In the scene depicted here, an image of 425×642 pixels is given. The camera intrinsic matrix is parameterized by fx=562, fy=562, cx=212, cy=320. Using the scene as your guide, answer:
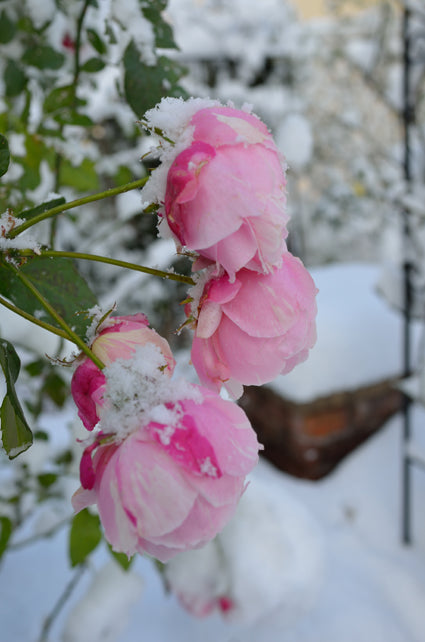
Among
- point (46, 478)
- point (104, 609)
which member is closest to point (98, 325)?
point (46, 478)

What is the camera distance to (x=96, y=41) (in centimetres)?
65

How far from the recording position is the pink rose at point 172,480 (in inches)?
10.5

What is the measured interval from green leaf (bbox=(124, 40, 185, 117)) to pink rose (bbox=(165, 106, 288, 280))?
0.24m

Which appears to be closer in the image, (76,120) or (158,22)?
(158,22)

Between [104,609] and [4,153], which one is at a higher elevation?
[4,153]

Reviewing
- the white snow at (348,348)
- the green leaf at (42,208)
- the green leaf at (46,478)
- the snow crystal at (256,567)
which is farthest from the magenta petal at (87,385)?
the white snow at (348,348)

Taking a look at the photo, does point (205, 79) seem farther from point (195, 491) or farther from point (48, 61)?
point (195, 491)

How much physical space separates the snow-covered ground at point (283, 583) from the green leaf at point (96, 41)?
0.91m

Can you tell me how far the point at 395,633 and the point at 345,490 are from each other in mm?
602

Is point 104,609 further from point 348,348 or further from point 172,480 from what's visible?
point 348,348

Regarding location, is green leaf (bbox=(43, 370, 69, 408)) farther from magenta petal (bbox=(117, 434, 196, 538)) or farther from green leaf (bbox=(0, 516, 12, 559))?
magenta petal (bbox=(117, 434, 196, 538))

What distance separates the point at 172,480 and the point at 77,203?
159 mm

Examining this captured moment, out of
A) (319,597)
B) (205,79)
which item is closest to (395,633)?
(319,597)

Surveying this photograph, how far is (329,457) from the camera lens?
1.96 m
